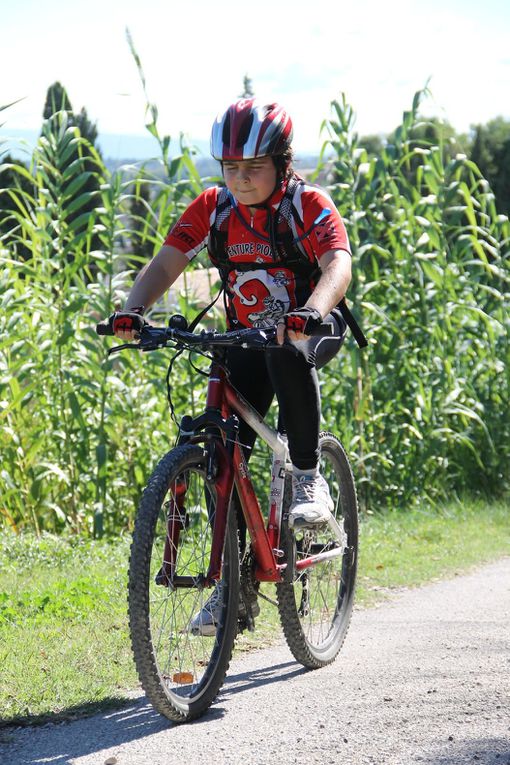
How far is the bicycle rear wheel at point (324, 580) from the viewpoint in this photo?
440cm

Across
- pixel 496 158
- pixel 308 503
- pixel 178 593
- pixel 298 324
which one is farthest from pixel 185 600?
pixel 496 158

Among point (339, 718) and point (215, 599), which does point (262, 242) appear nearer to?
point (215, 599)

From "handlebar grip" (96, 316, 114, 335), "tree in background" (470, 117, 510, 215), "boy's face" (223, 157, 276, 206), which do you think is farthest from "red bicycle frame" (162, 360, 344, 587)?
"tree in background" (470, 117, 510, 215)

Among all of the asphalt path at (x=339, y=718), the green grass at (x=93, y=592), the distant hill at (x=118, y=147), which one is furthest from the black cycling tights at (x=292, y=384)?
the distant hill at (x=118, y=147)

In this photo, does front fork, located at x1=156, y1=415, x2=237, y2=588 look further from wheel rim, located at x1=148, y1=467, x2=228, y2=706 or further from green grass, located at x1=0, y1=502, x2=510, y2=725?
green grass, located at x1=0, y1=502, x2=510, y2=725

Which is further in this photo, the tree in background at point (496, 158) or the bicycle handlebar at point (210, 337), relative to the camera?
the tree in background at point (496, 158)

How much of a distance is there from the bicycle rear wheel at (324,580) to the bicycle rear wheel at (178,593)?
1.38 ft

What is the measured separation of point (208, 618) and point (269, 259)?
1306 mm

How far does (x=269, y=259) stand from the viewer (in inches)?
164

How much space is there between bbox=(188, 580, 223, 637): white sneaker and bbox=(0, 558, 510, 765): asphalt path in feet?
0.95

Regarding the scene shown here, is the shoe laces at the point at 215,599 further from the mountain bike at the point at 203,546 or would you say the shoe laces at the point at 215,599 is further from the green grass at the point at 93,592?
the green grass at the point at 93,592

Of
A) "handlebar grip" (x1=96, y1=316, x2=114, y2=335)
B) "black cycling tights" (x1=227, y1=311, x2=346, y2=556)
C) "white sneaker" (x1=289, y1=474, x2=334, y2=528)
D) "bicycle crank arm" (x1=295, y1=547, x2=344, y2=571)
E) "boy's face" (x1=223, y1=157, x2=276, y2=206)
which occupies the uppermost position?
"boy's face" (x1=223, y1=157, x2=276, y2=206)

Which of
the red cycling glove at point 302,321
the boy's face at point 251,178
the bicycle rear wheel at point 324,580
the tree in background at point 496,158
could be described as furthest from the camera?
the tree in background at point 496,158

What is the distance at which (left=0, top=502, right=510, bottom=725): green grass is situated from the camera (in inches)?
163
